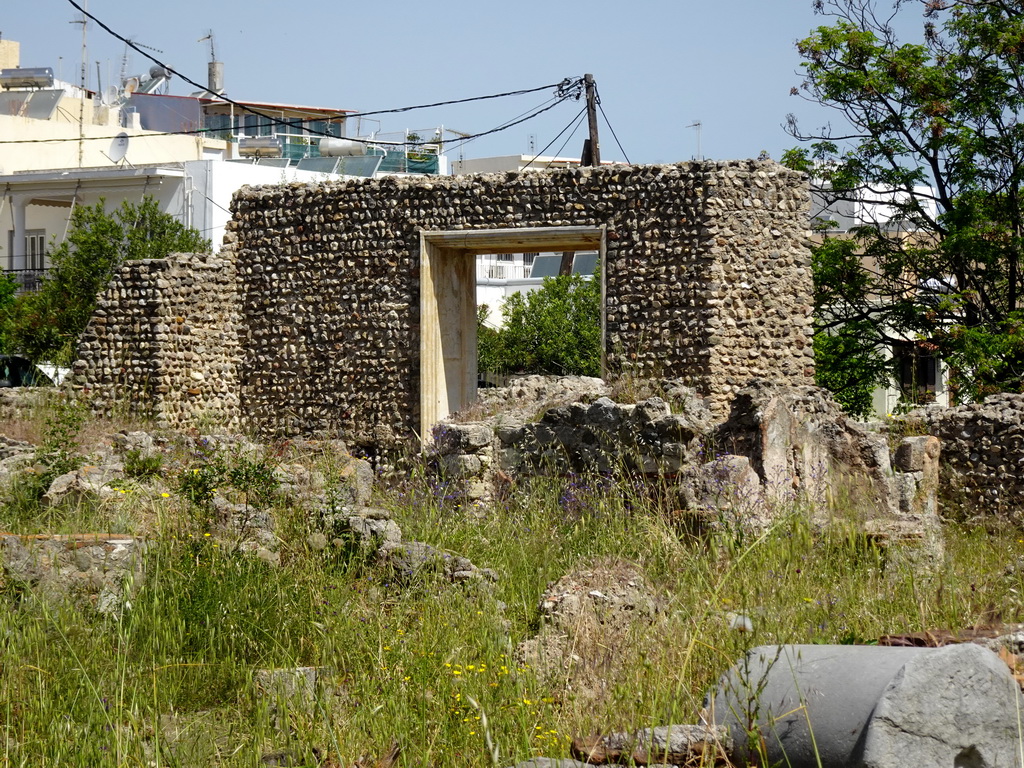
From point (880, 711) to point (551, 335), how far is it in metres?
27.7

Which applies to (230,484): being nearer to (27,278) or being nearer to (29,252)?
(27,278)

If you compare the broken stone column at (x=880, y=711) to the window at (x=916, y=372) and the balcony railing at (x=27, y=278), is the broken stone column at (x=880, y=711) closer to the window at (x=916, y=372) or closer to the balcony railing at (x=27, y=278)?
the window at (x=916, y=372)

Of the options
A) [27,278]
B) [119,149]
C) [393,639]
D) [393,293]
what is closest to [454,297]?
[393,293]

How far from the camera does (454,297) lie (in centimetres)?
1403

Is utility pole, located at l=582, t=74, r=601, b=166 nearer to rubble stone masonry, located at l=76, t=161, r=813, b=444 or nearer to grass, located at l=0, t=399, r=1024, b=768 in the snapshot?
rubble stone masonry, located at l=76, t=161, r=813, b=444

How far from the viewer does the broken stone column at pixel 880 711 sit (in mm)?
3676

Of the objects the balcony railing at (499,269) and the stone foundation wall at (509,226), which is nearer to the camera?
the stone foundation wall at (509,226)

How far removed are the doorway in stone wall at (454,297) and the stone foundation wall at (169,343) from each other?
2.71 metres

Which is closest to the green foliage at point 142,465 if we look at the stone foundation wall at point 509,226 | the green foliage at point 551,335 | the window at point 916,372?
the stone foundation wall at point 509,226

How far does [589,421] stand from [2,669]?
20.1 ft

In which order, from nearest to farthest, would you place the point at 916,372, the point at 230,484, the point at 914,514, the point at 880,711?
1. the point at 880,711
2. the point at 230,484
3. the point at 914,514
4. the point at 916,372

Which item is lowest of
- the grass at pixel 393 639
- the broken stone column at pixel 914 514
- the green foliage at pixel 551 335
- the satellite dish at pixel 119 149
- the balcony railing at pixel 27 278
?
the grass at pixel 393 639

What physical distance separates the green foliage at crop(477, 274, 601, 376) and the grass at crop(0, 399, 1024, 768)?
77.6 feet

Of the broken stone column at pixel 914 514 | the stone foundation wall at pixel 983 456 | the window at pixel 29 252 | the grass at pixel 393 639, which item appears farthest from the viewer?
the window at pixel 29 252
